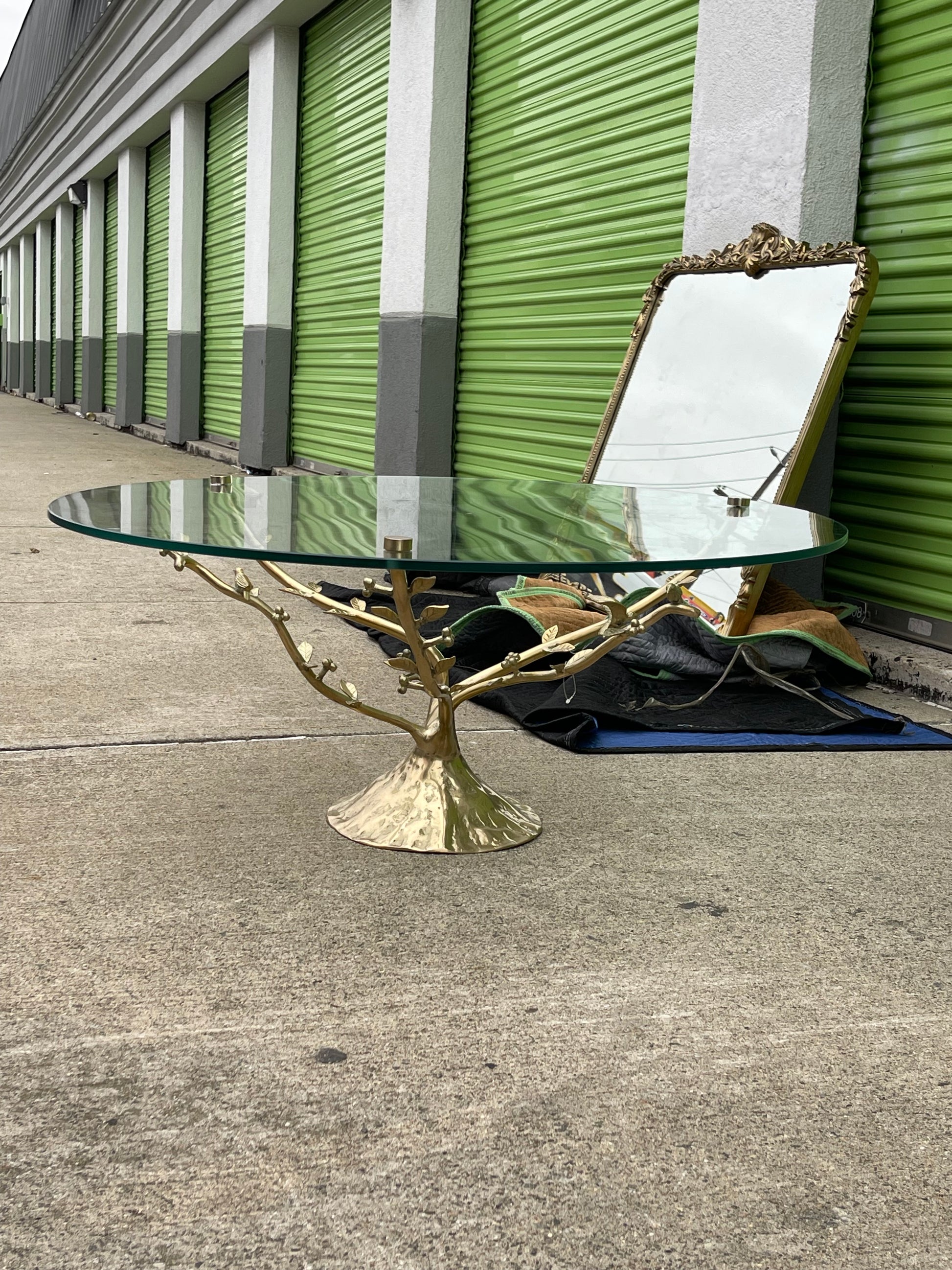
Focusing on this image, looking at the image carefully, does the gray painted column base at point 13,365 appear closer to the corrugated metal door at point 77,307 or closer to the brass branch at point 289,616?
the corrugated metal door at point 77,307

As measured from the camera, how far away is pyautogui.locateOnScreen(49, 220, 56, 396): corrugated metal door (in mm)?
23375

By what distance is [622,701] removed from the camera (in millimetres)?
3715

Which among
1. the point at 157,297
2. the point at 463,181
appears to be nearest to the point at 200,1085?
the point at 463,181

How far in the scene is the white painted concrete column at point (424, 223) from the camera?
7.07 metres

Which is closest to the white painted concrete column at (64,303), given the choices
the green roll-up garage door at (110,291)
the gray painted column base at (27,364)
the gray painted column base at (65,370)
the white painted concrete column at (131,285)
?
the gray painted column base at (65,370)

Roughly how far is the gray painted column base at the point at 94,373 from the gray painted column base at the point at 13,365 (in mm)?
10365

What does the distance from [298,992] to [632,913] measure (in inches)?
25.2

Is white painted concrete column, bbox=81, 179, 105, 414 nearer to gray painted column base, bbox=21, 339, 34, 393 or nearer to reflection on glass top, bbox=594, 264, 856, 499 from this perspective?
gray painted column base, bbox=21, 339, 34, 393

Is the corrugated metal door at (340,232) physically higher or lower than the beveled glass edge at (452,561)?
higher

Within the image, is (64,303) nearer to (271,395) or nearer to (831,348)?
(271,395)

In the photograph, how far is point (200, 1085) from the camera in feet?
5.32

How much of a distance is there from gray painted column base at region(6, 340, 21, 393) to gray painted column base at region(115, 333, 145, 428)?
1368 centimetres

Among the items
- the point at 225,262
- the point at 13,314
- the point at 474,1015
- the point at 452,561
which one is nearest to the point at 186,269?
the point at 225,262

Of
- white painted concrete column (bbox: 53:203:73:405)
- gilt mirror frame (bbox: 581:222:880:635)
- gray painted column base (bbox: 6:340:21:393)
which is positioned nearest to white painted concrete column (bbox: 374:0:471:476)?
gilt mirror frame (bbox: 581:222:880:635)
